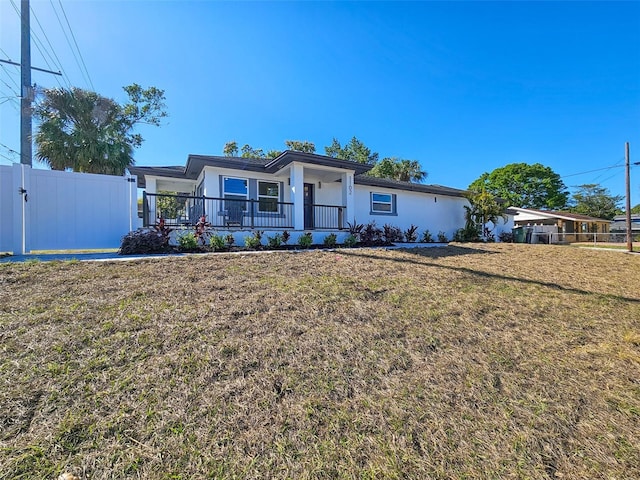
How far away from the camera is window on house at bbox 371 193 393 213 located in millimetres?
13266

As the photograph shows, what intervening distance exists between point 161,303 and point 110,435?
1.84 m

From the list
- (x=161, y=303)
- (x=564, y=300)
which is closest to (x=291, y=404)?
(x=161, y=303)

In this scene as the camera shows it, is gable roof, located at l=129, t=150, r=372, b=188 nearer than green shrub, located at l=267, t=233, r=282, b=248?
No

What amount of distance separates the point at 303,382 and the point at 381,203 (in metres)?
12.1

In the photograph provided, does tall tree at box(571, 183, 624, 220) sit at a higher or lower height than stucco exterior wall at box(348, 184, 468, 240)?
higher

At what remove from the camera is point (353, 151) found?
30.0 m

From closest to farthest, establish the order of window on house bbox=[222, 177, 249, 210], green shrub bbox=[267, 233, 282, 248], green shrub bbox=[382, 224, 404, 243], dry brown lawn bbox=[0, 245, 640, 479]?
dry brown lawn bbox=[0, 245, 640, 479]
green shrub bbox=[267, 233, 282, 248]
window on house bbox=[222, 177, 249, 210]
green shrub bbox=[382, 224, 404, 243]

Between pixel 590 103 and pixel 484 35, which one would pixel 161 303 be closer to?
pixel 484 35

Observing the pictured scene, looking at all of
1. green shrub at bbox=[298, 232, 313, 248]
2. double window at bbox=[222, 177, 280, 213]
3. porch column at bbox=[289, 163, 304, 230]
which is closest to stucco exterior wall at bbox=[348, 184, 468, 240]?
porch column at bbox=[289, 163, 304, 230]

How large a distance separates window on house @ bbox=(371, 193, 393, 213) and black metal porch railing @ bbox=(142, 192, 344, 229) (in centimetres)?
260

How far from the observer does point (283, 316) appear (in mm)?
3279

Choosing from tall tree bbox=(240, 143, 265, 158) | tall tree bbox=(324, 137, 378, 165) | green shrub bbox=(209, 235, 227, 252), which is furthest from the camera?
tall tree bbox=(324, 137, 378, 165)

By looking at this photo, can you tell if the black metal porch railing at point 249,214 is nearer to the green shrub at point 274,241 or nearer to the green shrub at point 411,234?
the green shrub at point 274,241

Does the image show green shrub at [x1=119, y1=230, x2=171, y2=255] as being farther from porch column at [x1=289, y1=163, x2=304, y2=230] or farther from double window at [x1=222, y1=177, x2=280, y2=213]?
porch column at [x1=289, y1=163, x2=304, y2=230]
